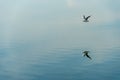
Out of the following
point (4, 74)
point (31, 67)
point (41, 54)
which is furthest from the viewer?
point (41, 54)

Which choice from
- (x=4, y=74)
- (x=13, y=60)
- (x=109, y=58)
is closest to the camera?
(x=4, y=74)

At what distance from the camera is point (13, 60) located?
16338cm

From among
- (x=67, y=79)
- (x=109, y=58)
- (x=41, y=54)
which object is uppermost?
(x=41, y=54)

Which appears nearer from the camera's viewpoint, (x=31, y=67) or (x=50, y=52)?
(x=31, y=67)

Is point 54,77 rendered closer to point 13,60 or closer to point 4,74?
point 4,74

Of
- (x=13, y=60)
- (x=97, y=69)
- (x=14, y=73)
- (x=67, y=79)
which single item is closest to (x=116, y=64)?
(x=97, y=69)

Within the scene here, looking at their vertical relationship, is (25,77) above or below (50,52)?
below

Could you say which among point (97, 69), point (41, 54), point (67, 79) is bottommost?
point (67, 79)

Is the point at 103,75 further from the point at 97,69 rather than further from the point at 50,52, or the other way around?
the point at 50,52

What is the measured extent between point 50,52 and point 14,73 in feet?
173

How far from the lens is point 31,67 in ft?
461

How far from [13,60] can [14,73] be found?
32.4 m

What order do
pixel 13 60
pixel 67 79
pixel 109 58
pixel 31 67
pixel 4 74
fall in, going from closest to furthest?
pixel 67 79 → pixel 4 74 → pixel 31 67 → pixel 109 58 → pixel 13 60

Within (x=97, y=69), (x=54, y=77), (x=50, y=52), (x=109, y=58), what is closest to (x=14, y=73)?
(x=54, y=77)
